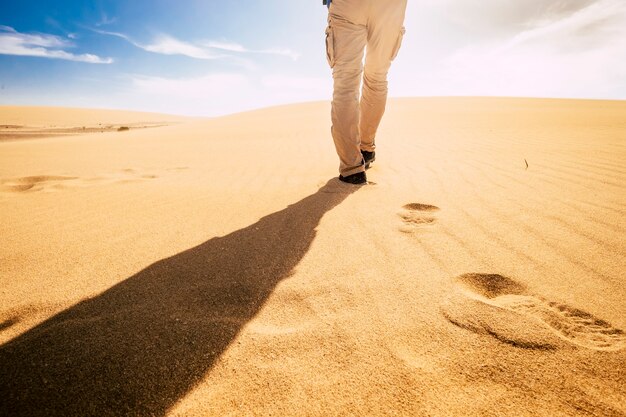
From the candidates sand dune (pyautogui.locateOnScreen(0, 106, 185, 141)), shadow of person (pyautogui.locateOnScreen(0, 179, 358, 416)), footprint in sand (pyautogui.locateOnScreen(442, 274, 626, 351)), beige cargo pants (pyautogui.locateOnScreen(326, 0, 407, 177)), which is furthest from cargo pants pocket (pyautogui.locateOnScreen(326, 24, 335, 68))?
sand dune (pyautogui.locateOnScreen(0, 106, 185, 141))

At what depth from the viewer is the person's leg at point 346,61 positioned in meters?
2.15

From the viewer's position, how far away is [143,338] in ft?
2.99

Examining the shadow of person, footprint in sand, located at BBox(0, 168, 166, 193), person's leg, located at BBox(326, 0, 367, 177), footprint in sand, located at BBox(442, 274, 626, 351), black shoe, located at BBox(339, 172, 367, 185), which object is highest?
person's leg, located at BBox(326, 0, 367, 177)

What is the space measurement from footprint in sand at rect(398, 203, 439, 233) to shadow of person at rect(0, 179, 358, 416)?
66 centimetres

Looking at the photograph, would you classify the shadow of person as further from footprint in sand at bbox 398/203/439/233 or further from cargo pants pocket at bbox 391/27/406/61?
cargo pants pocket at bbox 391/27/406/61

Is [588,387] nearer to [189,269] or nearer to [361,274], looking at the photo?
[361,274]

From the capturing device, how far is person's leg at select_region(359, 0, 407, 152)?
7.42ft

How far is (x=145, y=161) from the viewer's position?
3828mm

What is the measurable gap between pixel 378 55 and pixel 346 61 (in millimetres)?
450

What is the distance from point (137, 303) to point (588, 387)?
4.42 feet

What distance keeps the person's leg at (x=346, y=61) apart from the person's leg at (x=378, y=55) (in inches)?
5.7

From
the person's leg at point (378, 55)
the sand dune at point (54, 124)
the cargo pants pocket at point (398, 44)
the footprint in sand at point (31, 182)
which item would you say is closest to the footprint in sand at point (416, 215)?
the person's leg at point (378, 55)

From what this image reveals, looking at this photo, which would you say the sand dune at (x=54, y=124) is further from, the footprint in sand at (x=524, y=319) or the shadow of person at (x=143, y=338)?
the footprint in sand at (x=524, y=319)

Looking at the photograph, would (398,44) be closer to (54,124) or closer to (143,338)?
(143,338)
